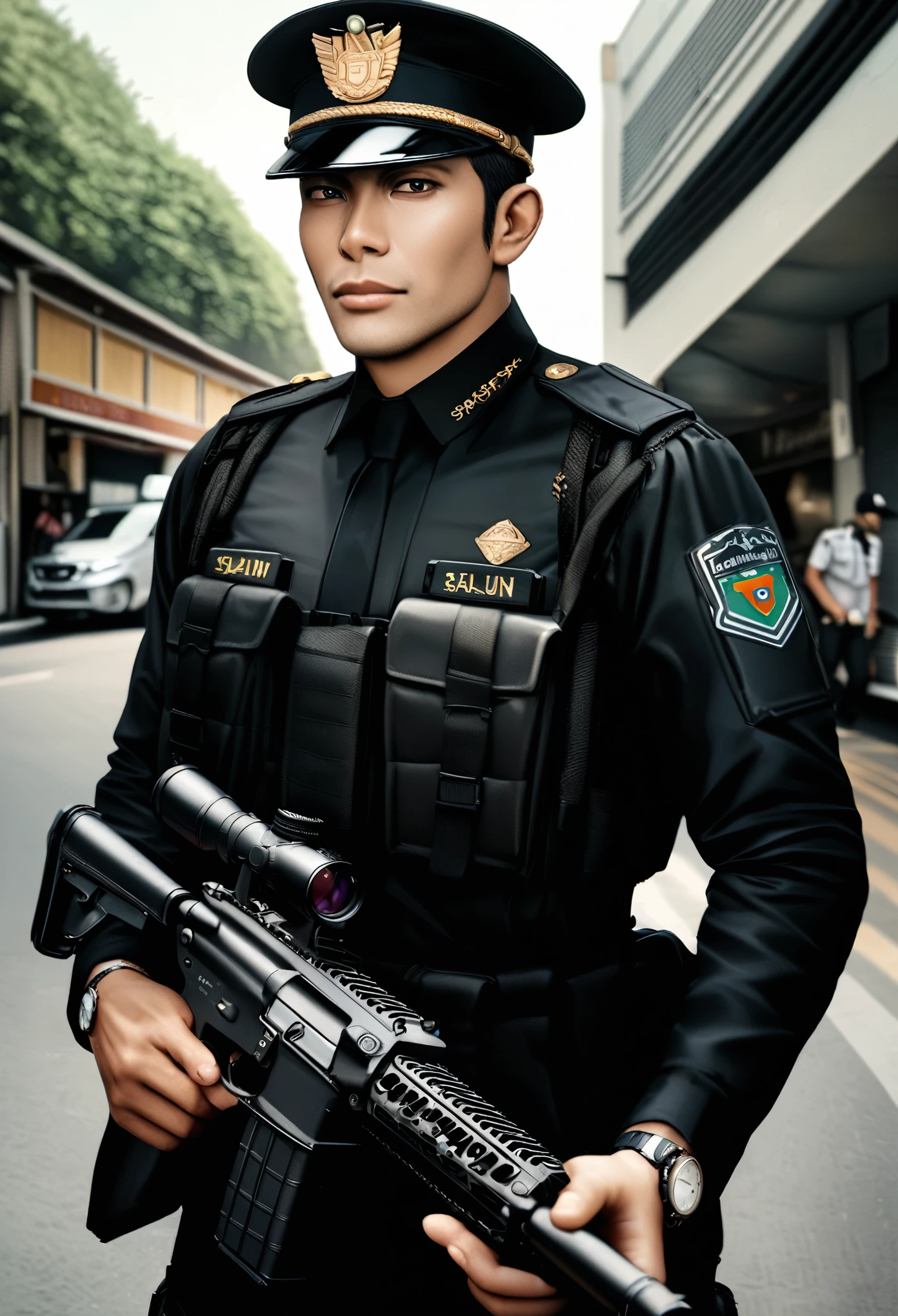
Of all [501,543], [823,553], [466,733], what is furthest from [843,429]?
[466,733]

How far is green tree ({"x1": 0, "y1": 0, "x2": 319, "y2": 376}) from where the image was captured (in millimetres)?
16594

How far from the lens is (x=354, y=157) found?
1178 millimetres

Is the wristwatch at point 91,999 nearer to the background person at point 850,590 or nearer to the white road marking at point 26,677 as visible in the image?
the background person at point 850,590

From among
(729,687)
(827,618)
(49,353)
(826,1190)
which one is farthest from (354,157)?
(49,353)

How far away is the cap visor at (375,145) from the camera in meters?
1.18

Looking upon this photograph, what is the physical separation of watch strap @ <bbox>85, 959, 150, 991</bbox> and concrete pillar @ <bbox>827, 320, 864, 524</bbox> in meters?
9.84

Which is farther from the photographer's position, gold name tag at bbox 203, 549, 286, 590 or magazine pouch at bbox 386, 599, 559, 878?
gold name tag at bbox 203, 549, 286, 590

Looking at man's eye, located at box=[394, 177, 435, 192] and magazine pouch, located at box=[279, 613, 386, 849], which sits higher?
man's eye, located at box=[394, 177, 435, 192]

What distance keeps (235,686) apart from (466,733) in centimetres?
31

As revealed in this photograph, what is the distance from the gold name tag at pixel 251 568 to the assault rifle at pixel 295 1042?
0.77 ft

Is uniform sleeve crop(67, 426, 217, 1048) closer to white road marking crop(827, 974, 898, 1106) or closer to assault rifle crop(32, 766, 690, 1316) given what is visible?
assault rifle crop(32, 766, 690, 1316)

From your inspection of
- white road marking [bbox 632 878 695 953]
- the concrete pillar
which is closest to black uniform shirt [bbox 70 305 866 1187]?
white road marking [bbox 632 878 695 953]

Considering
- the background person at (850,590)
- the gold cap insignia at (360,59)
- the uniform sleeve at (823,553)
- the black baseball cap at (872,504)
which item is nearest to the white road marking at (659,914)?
the gold cap insignia at (360,59)

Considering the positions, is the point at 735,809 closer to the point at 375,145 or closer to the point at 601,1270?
the point at 601,1270
